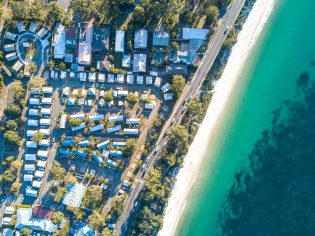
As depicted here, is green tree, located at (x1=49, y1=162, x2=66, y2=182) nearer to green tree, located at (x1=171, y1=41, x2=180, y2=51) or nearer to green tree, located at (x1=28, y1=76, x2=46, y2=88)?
green tree, located at (x1=28, y1=76, x2=46, y2=88)

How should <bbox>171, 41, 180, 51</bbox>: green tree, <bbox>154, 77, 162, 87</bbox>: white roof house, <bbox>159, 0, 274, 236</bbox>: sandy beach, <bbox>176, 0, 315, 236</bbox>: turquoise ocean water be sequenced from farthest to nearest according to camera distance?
<bbox>176, 0, 315, 236</bbox>: turquoise ocean water → <bbox>159, 0, 274, 236</bbox>: sandy beach → <bbox>154, 77, 162, 87</bbox>: white roof house → <bbox>171, 41, 180, 51</bbox>: green tree

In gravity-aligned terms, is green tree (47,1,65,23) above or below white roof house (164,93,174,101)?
above

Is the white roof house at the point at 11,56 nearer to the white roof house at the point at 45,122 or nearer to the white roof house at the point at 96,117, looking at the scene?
the white roof house at the point at 45,122

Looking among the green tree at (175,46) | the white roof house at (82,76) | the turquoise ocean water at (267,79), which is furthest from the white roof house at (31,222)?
the green tree at (175,46)

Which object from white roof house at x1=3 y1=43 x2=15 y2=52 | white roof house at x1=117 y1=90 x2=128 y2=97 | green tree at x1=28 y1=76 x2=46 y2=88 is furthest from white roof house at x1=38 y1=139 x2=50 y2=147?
white roof house at x1=3 y1=43 x2=15 y2=52

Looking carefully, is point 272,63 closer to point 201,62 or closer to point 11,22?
point 201,62

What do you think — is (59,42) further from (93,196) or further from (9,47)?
(93,196)
